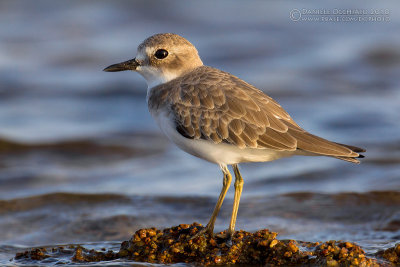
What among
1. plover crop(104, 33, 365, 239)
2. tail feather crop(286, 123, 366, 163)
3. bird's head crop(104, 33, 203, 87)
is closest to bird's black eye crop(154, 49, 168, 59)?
bird's head crop(104, 33, 203, 87)

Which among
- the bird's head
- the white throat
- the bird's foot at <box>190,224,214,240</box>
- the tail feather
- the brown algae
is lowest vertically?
the brown algae

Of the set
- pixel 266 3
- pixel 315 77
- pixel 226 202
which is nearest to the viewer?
pixel 226 202

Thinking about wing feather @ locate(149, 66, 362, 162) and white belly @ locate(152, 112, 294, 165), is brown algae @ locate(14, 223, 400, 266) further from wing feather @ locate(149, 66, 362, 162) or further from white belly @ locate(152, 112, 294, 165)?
wing feather @ locate(149, 66, 362, 162)

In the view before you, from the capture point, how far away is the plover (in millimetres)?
6086

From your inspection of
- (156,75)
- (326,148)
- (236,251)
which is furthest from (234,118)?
(236,251)

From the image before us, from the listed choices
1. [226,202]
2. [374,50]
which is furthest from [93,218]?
[374,50]

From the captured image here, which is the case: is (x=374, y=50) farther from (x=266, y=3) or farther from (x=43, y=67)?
(x=43, y=67)

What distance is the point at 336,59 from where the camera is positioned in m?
17.4

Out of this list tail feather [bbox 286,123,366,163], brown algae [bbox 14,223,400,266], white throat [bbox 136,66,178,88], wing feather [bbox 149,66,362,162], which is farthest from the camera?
white throat [bbox 136,66,178,88]

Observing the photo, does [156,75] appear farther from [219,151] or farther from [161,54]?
[219,151]

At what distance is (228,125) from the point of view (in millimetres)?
6195

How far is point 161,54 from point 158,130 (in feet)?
21.1

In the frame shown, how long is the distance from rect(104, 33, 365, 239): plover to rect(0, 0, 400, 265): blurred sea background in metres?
1.60

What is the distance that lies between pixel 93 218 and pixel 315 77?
30.5 ft
